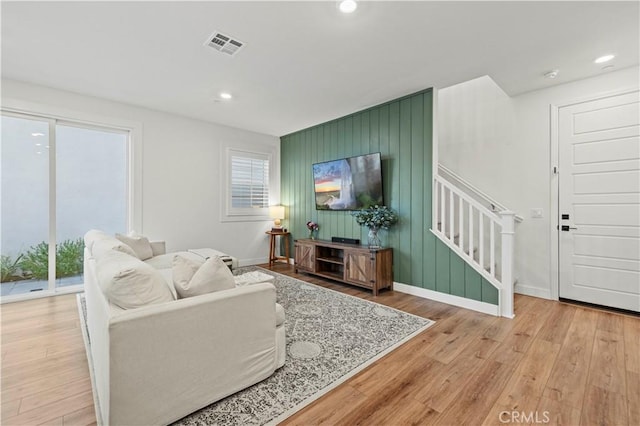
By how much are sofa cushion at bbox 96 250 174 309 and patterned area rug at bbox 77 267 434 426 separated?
70cm

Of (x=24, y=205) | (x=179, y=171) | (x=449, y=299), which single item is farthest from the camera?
(x=179, y=171)

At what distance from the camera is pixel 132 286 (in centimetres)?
146

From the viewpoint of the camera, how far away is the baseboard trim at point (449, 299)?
3.08 meters

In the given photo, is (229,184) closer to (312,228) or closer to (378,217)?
(312,228)

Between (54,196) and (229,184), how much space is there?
2451 mm

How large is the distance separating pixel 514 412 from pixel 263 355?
5.02 ft

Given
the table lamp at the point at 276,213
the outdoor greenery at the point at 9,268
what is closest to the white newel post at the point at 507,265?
the table lamp at the point at 276,213

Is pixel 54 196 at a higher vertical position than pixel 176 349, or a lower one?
higher

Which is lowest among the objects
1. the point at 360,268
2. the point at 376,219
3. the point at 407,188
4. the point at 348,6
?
the point at 360,268

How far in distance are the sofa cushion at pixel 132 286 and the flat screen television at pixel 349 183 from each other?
318 cm

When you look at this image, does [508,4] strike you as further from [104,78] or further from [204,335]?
[104,78]

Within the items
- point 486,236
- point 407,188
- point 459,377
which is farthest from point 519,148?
point 459,377

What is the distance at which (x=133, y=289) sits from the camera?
1.46 m

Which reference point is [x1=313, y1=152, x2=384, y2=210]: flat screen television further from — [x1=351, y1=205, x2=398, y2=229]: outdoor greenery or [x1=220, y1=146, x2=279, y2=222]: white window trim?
[x1=220, y1=146, x2=279, y2=222]: white window trim
